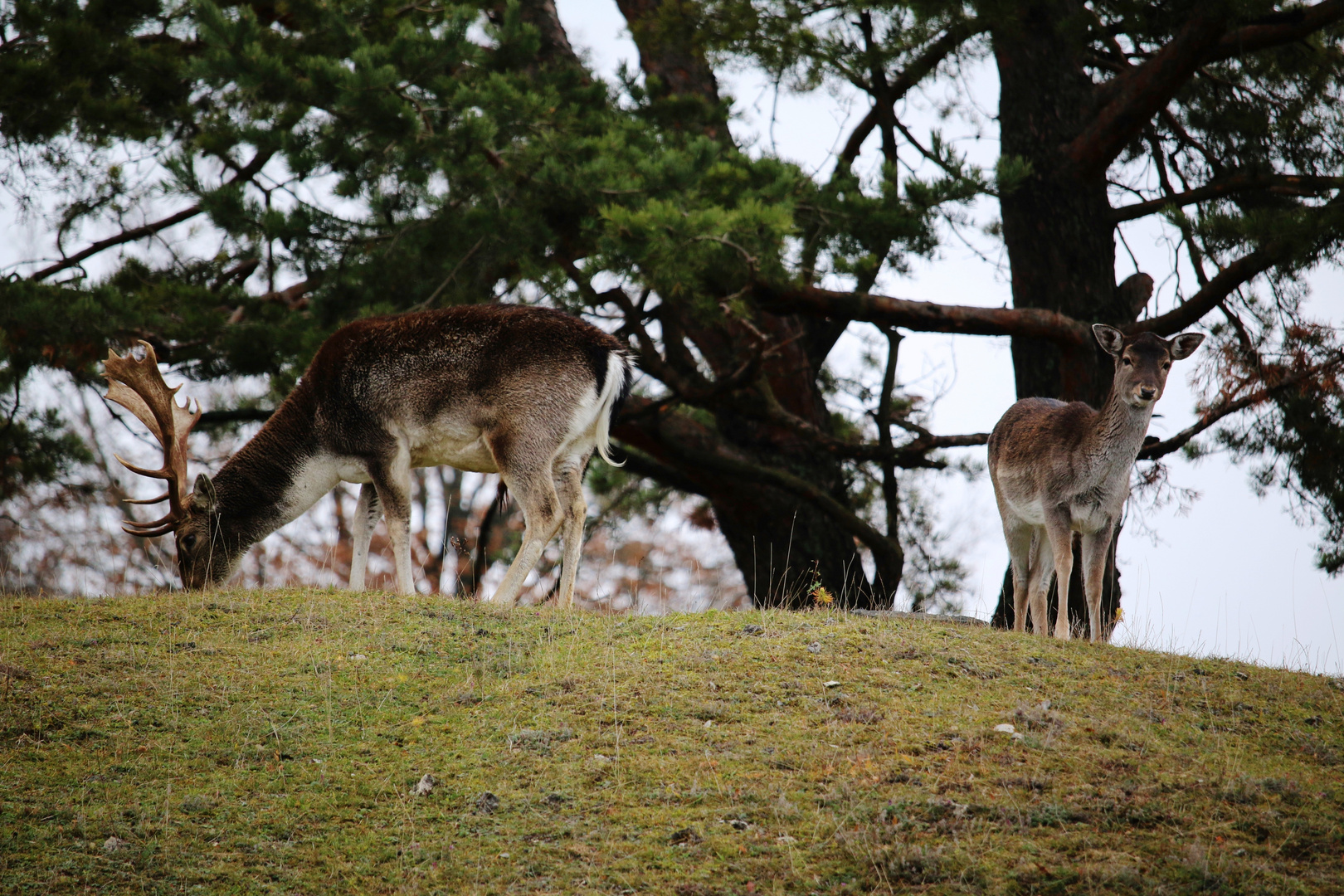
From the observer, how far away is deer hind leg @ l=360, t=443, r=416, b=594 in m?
9.34

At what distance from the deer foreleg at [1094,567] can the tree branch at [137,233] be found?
31.2 feet

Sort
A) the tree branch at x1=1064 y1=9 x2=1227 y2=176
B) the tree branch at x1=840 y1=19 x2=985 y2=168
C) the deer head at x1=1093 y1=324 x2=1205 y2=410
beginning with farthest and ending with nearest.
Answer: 1. the tree branch at x1=840 y1=19 x2=985 y2=168
2. the tree branch at x1=1064 y1=9 x2=1227 y2=176
3. the deer head at x1=1093 y1=324 x2=1205 y2=410

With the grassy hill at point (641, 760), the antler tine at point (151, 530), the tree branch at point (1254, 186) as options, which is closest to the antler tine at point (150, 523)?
the antler tine at point (151, 530)

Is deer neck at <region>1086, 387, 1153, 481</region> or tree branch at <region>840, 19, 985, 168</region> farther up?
tree branch at <region>840, 19, 985, 168</region>

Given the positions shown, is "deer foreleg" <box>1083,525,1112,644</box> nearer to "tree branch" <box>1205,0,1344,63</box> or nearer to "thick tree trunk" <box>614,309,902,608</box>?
"thick tree trunk" <box>614,309,902,608</box>

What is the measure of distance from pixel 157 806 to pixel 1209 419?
11192 mm

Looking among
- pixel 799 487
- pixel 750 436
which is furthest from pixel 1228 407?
pixel 750 436

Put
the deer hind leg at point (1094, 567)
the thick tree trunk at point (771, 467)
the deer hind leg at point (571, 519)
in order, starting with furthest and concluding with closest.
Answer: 1. the thick tree trunk at point (771, 467)
2. the deer hind leg at point (571, 519)
3. the deer hind leg at point (1094, 567)

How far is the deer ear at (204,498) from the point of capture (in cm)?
975

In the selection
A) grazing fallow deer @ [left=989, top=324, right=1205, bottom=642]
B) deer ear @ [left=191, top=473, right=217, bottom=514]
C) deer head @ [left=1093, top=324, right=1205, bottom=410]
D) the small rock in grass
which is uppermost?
deer head @ [left=1093, top=324, right=1205, bottom=410]

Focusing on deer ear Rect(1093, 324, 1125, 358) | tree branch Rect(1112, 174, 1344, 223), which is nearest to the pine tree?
tree branch Rect(1112, 174, 1344, 223)

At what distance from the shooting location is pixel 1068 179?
14742 mm

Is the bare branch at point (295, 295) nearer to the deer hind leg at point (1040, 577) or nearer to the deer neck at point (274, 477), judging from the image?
the deer neck at point (274, 477)

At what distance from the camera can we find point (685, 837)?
537cm
